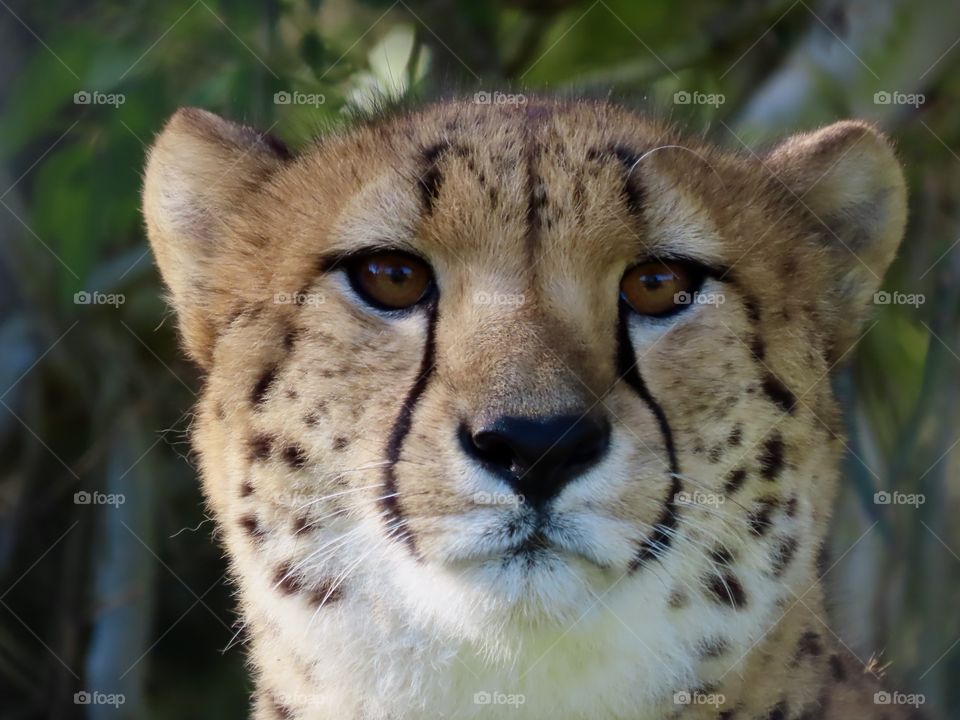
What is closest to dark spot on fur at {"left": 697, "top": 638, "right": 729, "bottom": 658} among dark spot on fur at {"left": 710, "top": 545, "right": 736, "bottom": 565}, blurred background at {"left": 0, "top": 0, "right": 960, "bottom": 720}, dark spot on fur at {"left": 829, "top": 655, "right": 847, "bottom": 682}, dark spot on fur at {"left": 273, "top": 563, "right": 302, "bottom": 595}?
dark spot on fur at {"left": 710, "top": 545, "right": 736, "bottom": 565}

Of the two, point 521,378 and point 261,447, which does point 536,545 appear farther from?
point 261,447

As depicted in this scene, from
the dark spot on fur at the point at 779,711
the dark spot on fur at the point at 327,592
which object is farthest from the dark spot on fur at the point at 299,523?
the dark spot on fur at the point at 779,711

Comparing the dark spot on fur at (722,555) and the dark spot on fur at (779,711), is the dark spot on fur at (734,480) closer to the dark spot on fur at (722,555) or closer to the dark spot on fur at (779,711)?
the dark spot on fur at (722,555)

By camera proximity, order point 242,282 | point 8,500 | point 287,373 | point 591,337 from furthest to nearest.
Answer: point 8,500
point 242,282
point 287,373
point 591,337

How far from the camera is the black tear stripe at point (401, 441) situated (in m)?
2.22

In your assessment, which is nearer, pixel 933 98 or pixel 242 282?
pixel 242 282

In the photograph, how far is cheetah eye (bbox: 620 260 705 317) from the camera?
7.89ft

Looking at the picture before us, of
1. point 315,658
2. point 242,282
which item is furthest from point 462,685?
point 242,282

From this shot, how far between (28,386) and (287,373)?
276 centimetres

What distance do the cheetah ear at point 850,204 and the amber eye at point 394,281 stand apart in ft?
2.98

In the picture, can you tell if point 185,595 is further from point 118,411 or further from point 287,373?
point 287,373

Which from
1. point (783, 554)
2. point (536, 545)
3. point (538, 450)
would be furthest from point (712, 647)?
point (538, 450)

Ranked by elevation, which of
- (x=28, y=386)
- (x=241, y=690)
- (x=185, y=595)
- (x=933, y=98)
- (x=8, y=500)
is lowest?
(x=241, y=690)

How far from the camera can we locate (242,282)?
2.69 metres
